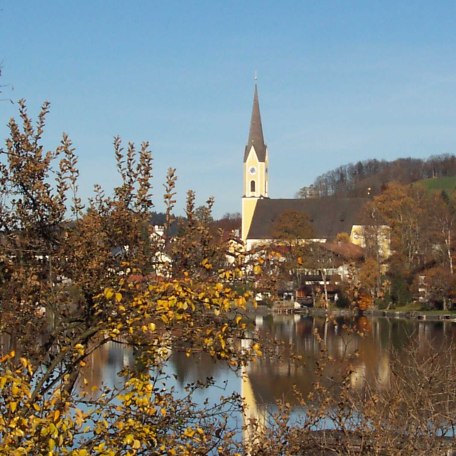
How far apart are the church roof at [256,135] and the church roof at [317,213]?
13.6 feet

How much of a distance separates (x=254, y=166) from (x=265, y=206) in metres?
3.79

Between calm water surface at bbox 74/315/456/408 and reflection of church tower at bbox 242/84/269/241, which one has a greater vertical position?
reflection of church tower at bbox 242/84/269/241

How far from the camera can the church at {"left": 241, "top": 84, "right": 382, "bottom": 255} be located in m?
67.8

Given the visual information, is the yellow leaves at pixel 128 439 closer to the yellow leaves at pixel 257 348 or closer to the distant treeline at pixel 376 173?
the yellow leaves at pixel 257 348

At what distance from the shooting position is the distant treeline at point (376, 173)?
113250 mm

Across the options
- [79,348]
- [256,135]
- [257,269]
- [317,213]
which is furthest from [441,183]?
[79,348]

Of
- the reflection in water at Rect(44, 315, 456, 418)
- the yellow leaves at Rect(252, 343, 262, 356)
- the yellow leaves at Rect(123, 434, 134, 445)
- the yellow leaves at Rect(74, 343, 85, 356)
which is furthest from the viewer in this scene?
the reflection in water at Rect(44, 315, 456, 418)

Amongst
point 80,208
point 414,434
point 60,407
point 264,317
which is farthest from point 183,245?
point 264,317

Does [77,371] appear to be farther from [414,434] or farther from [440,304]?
[440,304]

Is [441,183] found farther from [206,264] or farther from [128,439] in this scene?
[128,439]

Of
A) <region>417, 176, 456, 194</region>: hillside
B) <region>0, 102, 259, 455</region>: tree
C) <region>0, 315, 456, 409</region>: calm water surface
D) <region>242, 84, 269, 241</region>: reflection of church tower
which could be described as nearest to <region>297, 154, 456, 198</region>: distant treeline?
<region>417, 176, 456, 194</region>: hillside

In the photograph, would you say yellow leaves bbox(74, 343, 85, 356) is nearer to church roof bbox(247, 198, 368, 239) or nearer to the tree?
the tree

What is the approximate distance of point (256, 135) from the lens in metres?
72.2

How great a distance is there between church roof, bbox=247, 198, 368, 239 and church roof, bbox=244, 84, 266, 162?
4159 millimetres
